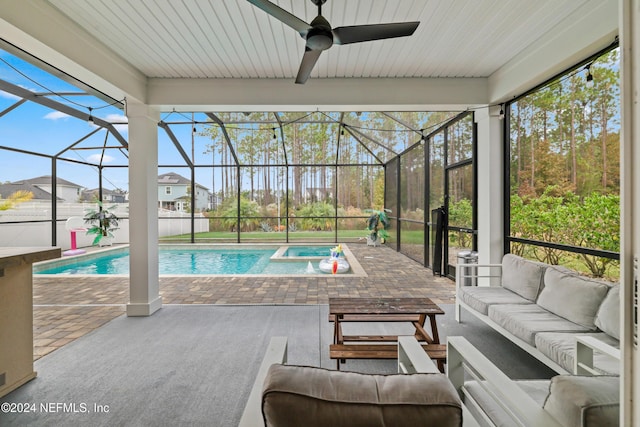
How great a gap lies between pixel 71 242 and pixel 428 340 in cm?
988

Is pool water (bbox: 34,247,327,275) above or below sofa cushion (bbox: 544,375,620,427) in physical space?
below

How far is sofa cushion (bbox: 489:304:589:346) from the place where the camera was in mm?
2297

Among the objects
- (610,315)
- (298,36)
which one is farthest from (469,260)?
(298,36)

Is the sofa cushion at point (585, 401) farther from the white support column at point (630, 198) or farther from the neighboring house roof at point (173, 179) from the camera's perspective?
the neighboring house roof at point (173, 179)

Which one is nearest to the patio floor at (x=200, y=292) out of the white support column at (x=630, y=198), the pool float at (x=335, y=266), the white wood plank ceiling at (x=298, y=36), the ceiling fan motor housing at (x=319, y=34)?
the pool float at (x=335, y=266)

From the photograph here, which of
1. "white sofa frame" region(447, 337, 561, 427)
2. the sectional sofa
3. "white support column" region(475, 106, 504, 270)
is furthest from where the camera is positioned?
"white support column" region(475, 106, 504, 270)

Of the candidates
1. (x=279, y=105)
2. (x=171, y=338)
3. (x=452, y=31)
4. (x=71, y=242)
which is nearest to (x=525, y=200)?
(x=452, y=31)

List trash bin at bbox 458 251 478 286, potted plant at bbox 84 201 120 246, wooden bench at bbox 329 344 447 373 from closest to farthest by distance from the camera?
1. wooden bench at bbox 329 344 447 373
2. trash bin at bbox 458 251 478 286
3. potted plant at bbox 84 201 120 246

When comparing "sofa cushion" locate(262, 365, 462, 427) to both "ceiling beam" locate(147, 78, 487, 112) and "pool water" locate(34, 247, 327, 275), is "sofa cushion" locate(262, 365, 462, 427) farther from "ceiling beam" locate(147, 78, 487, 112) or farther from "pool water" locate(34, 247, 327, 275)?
"pool water" locate(34, 247, 327, 275)

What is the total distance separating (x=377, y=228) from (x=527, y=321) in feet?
23.3

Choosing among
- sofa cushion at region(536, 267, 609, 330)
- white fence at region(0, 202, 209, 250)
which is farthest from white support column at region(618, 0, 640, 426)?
white fence at region(0, 202, 209, 250)

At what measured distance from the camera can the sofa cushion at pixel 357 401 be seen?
84 centimetres

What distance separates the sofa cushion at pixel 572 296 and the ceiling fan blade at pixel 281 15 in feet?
9.47

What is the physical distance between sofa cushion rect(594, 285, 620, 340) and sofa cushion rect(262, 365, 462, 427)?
201 cm
